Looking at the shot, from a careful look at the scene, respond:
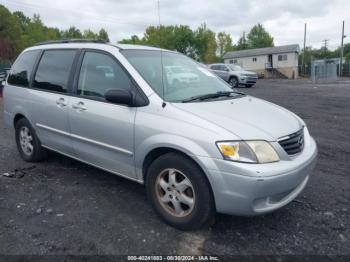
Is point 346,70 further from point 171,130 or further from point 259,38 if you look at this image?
point 171,130

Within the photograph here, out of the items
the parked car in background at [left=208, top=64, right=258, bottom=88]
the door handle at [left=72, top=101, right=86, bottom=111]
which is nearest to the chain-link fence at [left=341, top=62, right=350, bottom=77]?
the parked car in background at [left=208, top=64, right=258, bottom=88]

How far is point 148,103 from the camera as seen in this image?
11.5ft

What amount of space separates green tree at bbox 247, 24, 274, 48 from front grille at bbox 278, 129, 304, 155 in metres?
81.4

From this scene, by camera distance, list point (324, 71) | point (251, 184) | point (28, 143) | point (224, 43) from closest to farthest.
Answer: point (251, 184), point (28, 143), point (324, 71), point (224, 43)

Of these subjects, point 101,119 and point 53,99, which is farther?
point 53,99

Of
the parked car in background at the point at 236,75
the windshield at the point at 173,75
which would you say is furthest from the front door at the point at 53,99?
the parked car in background at the point at 236,75

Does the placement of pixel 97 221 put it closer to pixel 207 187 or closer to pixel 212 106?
pixel 207 187

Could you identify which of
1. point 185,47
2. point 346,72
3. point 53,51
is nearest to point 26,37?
point 185,47

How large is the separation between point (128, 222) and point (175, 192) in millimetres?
621

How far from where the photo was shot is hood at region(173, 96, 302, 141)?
3.10 m

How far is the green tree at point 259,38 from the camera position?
264 ft

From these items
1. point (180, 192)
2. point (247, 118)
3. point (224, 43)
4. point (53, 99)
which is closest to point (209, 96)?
point (247, 118)

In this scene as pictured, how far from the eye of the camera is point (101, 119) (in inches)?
152

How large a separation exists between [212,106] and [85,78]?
169 centimetres
